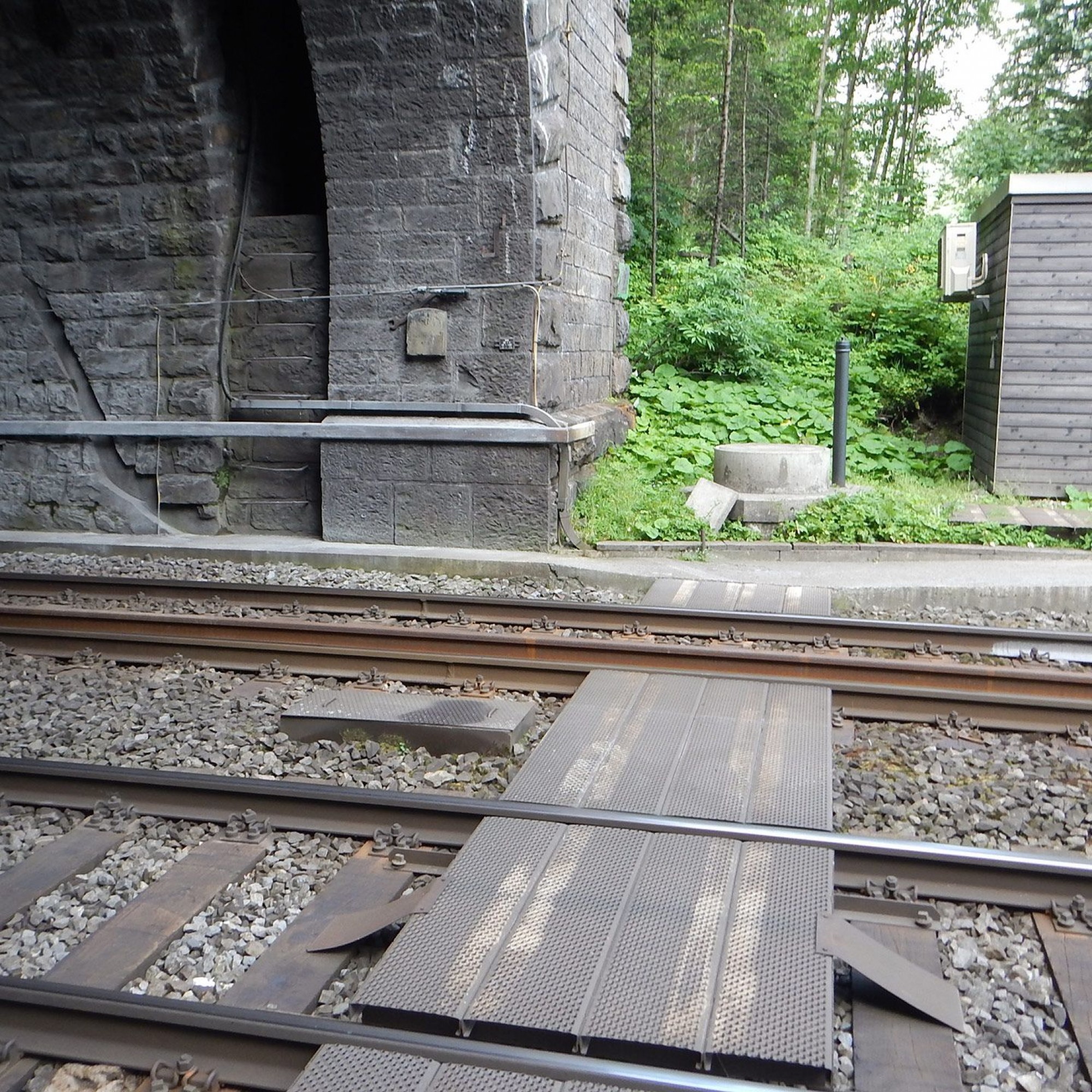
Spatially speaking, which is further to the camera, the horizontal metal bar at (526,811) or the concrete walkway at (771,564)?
the concrete walkway at (771,564)

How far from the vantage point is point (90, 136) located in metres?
8.95

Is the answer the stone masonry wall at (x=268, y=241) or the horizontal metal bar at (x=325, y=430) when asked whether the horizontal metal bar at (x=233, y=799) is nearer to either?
the horizontal metal bar at (x=325, y=430)

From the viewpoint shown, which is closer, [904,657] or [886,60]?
[904,657]

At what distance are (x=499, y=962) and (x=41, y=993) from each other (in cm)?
106

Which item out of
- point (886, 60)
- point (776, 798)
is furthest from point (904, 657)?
point (886, 60)

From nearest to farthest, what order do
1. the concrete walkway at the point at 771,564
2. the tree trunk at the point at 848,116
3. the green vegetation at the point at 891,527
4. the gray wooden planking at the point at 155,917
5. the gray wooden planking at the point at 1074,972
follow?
1. the gray wooden planking at the point at 1074,972
2. the gray wooden planking at the point at 155,917
3. the concrete walkway at the point at 771,564
4. the green vegetation at the point at 891,527
5. the tree trunk at the point at 848,116

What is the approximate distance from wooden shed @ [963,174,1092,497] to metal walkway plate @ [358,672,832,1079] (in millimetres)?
6597

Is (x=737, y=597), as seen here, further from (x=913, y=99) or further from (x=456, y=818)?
(x=913, y=99)

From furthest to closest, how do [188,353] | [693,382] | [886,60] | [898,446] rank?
[886,60], [693,382], [898,446], [188,353]

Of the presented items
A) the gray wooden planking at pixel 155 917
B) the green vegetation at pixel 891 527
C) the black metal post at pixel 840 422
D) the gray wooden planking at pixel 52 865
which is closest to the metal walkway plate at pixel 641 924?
the gray wooden planking at pixel 155 917

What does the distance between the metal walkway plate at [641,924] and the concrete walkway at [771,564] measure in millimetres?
3007

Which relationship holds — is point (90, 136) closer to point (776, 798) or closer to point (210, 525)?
point (210, 525)

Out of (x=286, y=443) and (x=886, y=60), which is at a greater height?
(x=886, y=60)

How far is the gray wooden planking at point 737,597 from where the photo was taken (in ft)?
20.4
